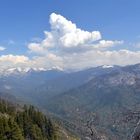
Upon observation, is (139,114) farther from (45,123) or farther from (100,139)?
(45,123)

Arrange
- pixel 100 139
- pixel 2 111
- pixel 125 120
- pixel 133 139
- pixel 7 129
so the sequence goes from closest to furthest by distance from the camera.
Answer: pixel 133 139
pixel 125 120
pixel 100 139
pixel 7 129
pixel 2 111

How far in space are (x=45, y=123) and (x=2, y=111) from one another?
73.7 ft

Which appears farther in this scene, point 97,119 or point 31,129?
point 31,129

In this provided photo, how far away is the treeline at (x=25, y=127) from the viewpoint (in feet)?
326

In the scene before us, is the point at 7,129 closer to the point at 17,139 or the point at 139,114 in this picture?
the point at 17,139

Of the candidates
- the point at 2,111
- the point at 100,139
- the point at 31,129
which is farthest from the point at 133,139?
the point at 2,111

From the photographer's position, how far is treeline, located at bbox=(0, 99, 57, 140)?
99.4 m

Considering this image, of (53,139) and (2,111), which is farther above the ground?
(2,111)

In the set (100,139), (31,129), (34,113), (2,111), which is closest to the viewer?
(100,139)

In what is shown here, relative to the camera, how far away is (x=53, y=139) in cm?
14062

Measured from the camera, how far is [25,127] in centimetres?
12581

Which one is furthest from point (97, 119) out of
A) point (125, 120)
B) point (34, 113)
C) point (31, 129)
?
point (34, 113)

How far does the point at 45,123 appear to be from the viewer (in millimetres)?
142250

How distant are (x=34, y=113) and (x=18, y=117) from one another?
12.4 m
